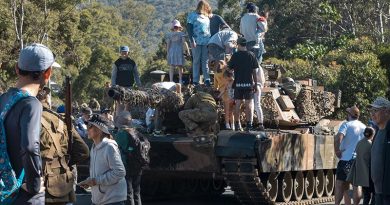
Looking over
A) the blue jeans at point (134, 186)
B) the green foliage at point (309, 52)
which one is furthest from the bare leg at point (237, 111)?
the green foliage at point (309, 52)

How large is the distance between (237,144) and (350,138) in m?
1.68

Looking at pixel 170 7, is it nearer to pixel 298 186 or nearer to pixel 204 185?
pixel 204 185

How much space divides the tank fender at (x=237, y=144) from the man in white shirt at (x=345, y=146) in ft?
4.01

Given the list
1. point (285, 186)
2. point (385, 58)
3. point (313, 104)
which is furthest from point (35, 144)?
point (385, 58)

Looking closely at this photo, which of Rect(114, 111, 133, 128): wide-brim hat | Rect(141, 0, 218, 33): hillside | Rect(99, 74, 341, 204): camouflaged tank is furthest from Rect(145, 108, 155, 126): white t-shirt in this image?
Rect(141, 0, 218, 33): hillside

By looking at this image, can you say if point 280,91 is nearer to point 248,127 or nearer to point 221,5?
point 248,127

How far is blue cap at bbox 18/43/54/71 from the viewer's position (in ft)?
20.3

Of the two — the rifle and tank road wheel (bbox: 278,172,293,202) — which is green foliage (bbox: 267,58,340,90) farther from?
the rifle

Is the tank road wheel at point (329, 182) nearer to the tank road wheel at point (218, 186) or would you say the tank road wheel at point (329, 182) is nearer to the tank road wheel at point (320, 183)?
the tank road wheel at point (320, 183)

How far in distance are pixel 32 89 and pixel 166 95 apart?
987 centimetres

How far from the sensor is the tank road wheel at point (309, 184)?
17.3 meters

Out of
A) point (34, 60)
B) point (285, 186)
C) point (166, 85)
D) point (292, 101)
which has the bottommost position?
point (285, 186)

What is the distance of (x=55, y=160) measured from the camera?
22.3 ft

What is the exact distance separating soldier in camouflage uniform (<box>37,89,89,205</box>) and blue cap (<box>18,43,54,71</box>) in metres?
0.55
